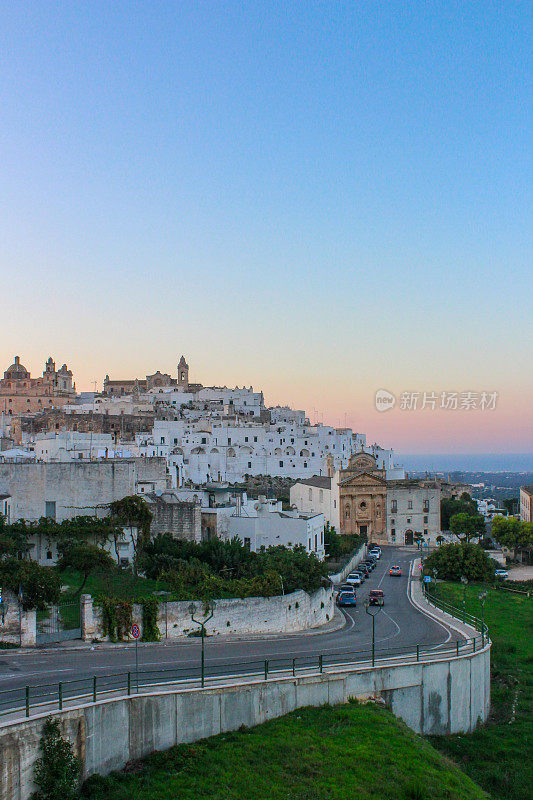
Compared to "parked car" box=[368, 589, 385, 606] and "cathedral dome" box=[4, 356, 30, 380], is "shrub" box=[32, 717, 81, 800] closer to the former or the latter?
"parked car" box=[368, 589, 385, 606]

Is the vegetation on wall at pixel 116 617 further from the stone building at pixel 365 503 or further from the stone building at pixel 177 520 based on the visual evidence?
the stone building at pixel 365 503

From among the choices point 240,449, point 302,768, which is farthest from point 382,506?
point 302,768

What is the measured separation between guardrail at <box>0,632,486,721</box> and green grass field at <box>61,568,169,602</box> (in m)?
6.42

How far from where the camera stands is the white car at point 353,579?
38.7 metres

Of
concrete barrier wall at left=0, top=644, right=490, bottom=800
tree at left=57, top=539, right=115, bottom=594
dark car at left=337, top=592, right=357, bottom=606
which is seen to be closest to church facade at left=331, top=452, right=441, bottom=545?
dark car at left=337, top=592, right=357, bottom=606

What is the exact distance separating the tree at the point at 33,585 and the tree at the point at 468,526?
43048 millimetres

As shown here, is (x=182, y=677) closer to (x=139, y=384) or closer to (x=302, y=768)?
(x=302, y=768)

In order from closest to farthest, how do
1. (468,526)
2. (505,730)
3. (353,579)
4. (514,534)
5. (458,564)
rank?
(505,730)
(353,579)
(458,564)
(514,534)
(468,526)

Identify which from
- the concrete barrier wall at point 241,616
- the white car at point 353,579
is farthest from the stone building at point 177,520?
the white car at point 353,579

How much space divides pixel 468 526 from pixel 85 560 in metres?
40.6

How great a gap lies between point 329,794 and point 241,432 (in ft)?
239

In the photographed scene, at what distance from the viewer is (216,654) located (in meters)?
21.7

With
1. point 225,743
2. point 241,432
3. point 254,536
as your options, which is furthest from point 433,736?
point 241,432

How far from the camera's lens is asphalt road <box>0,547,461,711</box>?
17.2 m
